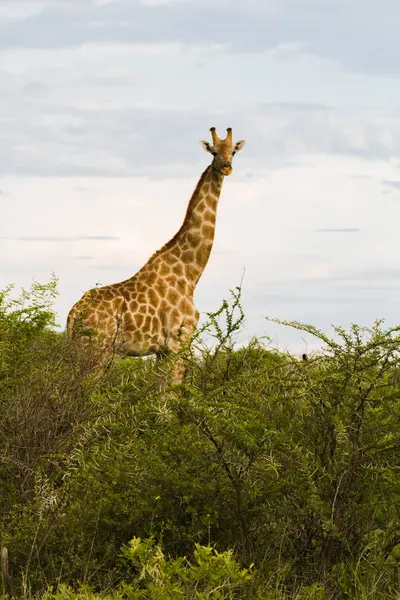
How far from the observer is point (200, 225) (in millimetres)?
13000

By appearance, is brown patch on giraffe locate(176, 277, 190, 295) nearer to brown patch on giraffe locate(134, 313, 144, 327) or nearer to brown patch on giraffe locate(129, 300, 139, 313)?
brown patch on giraffe locate(129, 300, 139, 313)

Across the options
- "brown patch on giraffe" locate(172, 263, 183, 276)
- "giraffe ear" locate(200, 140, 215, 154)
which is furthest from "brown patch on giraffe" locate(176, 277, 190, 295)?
"giraffe ear" locate(200, 140, 215, 154)

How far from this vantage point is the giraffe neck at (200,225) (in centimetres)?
1282

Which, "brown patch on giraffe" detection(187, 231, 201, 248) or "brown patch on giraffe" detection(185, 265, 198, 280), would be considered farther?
"brown patch on giraffe" detection(187, 231, 201, 248)

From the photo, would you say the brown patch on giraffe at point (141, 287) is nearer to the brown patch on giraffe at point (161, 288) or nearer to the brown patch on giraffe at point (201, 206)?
the brown patch on giraffe at point (161, 288)

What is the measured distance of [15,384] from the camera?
898 centimetres

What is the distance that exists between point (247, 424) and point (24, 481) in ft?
7.27

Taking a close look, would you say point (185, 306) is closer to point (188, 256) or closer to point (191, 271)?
point (191, 271)

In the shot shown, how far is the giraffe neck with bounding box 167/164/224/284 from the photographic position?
42.1 ft

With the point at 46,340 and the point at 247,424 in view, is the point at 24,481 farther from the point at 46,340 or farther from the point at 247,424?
the point at 46,340

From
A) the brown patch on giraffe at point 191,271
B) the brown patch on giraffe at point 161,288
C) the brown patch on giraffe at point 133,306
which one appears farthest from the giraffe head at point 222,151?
the brown patch on giraffe at point 133,306

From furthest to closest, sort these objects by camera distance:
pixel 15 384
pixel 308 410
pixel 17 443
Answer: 1. pixel 15 384
2. pixel 17 443
3. pixel 308 410

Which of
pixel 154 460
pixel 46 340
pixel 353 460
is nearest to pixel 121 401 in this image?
pixel 154 460

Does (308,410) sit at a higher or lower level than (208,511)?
higher
